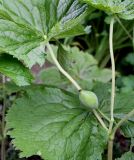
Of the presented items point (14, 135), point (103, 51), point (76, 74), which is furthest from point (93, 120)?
point (103, 51)

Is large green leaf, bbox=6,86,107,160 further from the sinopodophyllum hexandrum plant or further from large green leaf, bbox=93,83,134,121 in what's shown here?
large green leaf, bbox=93,83,134,121

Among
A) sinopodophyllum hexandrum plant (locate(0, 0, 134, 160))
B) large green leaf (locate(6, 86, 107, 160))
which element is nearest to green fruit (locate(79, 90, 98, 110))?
sinopodophyllum hexandrum plant (locate(0, 0, 134, 160))

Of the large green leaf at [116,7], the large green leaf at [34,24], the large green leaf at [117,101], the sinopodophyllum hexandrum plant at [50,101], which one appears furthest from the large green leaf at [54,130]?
the large green leaf at [116,7]

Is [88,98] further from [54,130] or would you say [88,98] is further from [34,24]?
[34,24]

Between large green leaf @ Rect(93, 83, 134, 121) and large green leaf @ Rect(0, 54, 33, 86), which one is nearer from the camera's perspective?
large green leaf @ Rect(0, 54, 33, 86)

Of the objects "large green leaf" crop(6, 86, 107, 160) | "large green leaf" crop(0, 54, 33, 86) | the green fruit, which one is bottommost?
"large green leaf" crop(6, 86, 107, 160)

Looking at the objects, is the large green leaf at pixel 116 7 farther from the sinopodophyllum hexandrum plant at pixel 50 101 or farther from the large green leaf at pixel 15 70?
the large green leaf at pixel 15 70

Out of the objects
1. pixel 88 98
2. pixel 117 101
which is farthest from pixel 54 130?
pixel 117 101
